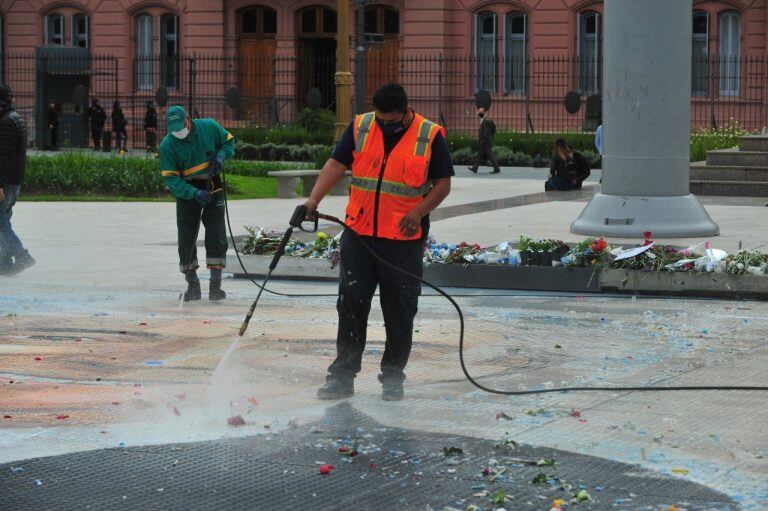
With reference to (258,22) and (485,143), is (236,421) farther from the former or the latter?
(258,22)

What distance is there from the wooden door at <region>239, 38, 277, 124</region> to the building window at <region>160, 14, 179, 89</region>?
2.44 metres

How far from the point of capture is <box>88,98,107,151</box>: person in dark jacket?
3916 cm

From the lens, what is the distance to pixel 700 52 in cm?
3981

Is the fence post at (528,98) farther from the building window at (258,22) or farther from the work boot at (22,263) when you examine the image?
the work boot at (22,263)

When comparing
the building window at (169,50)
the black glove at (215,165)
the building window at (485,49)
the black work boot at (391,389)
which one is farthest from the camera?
the building window at (169,50)

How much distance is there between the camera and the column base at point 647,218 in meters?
15.4

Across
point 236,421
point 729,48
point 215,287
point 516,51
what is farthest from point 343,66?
point 516,51

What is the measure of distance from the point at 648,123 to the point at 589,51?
26.1 m

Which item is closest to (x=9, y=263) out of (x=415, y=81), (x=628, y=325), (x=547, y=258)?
(x=547, y=258)

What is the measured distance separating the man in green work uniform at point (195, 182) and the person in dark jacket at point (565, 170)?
13.1m

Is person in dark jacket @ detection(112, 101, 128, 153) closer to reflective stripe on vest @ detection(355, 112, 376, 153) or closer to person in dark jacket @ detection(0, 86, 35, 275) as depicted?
person in dark jacket @ detection(0, 86, 35, 275)

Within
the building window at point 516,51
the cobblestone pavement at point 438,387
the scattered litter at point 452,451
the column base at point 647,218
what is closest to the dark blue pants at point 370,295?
the cobblestone pavement at point 438,387

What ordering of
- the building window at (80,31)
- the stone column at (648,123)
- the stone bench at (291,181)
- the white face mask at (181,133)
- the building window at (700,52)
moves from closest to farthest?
the white face mask at (181,133), the stone column at (648,123), the stone bench at (291,181), the building window at (700,52), the building window at (80,31)

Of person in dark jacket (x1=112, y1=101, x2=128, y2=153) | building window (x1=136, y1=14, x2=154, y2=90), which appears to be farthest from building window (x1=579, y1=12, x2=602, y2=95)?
building window (x1=136, y1=14, x2=154, y2=90)
